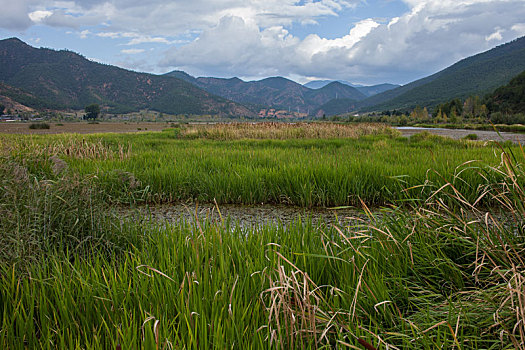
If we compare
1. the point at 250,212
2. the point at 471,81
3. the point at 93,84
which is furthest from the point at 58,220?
the point at 93,84

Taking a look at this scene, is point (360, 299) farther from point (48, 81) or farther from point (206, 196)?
point (48, 81)

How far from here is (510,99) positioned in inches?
2206

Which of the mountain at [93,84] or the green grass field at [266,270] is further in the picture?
the mountain at [93,84]

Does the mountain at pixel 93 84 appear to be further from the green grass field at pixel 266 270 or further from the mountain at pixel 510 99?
the green grass field at pixel 266 270

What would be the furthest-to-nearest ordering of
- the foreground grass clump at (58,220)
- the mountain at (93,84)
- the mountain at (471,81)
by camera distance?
the mountain at (93,84) → the mountain at (471,81) → the foreground grass clump at (58,220)

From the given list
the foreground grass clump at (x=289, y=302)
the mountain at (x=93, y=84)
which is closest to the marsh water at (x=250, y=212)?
the foreground grass clump at (x=289, y=302)

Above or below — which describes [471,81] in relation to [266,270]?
above

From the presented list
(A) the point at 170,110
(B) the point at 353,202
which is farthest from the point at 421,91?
(B) the point at 353,202

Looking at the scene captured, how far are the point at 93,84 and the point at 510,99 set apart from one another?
431 feet

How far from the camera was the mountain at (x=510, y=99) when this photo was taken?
5278 centimetres

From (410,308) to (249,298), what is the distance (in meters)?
0.79

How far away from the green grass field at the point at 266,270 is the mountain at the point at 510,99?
63485mm

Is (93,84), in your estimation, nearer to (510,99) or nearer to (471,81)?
(510,99)

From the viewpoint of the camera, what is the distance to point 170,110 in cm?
11619
